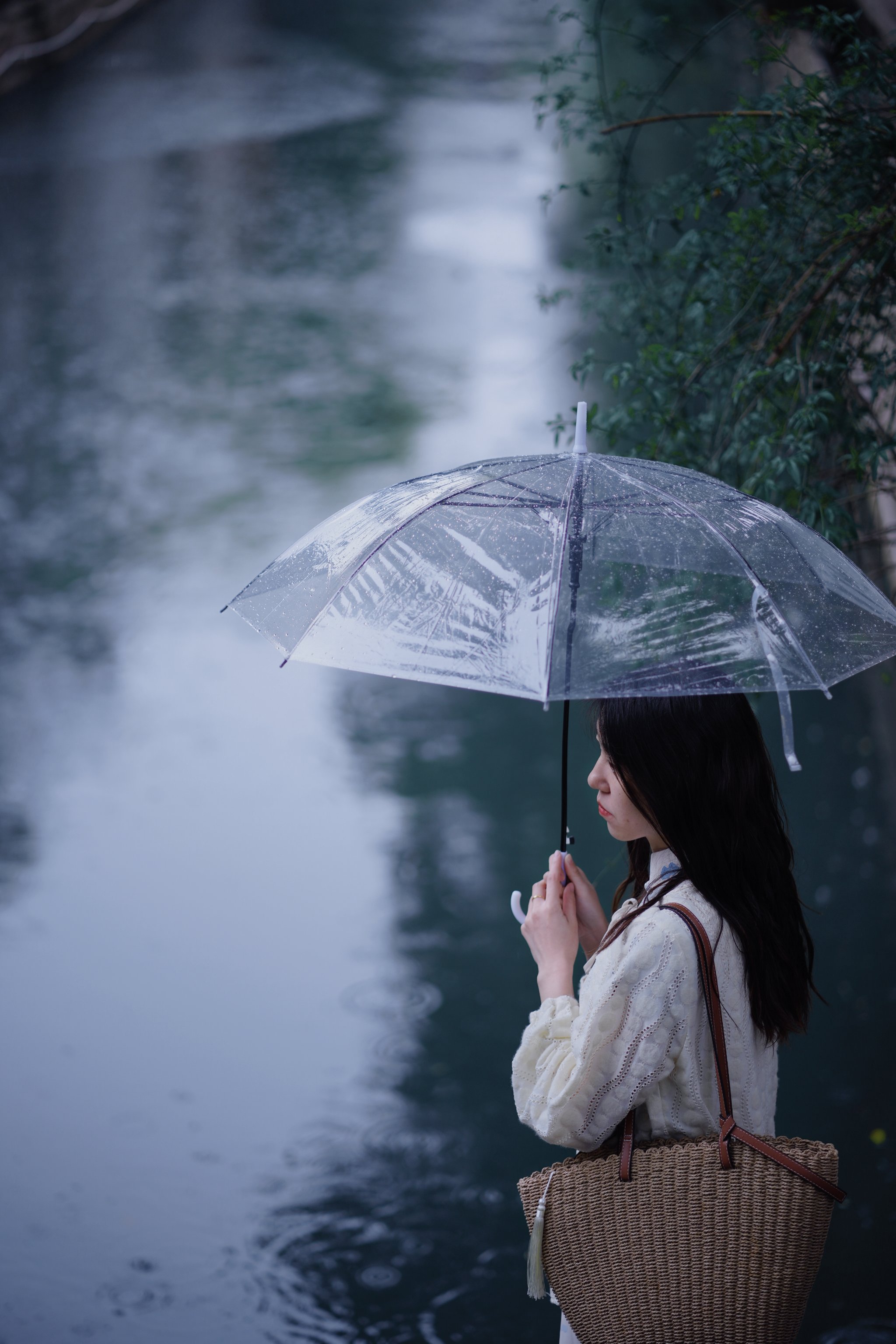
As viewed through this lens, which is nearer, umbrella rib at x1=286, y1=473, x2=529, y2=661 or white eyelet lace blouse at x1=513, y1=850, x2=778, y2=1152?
white eyelet lace blouse at x1=513, y1=850, x2=778, y2=1152

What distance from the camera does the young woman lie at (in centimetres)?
133

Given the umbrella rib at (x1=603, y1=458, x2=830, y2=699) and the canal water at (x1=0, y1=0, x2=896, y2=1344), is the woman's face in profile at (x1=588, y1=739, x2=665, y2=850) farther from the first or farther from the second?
the canal water at (x1=0, y1=0, x2=896, y2=1344)

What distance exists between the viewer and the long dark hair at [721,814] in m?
1.39

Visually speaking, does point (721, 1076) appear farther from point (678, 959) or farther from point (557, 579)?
point (557, 579)

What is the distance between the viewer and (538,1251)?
55.5 inches

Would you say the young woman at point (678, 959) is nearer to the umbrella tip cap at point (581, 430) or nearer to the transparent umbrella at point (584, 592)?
the transparent umbrella at point (584, 592)

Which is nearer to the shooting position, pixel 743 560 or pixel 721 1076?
pixel 721 1076

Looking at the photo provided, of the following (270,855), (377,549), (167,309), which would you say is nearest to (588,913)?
(377,549)

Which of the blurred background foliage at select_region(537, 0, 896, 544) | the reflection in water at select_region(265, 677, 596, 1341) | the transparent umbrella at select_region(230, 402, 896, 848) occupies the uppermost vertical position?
the blurred background foliage at select_region(537, 0, 896, 544)

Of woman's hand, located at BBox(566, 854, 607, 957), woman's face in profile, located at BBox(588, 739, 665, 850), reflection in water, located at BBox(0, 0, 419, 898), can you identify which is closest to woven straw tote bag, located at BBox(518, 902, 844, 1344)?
woman's face in profile, located at BBox(588, 739, 665, 850)

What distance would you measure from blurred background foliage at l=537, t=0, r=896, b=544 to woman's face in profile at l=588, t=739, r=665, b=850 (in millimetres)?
1132

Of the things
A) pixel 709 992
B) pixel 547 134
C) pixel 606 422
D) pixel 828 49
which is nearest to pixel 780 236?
pixel 606 422

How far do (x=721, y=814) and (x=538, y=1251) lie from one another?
1.79 ft

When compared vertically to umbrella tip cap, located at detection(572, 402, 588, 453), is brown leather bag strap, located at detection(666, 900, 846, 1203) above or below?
below
